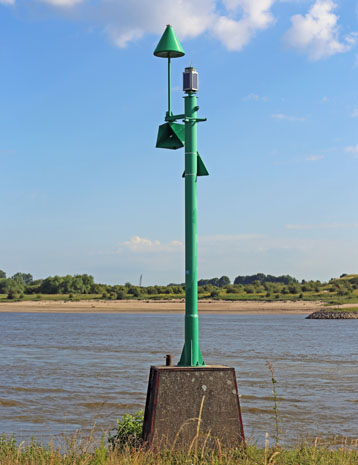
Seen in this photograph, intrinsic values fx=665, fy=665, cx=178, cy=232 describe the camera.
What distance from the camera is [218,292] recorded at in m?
114

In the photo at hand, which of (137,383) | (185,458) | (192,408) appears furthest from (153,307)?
(185,458)

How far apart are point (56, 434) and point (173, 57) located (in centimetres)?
840

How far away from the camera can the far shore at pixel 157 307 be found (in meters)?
95.2

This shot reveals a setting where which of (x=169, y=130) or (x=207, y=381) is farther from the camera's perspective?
(x=169, y=130)

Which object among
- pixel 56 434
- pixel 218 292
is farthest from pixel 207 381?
pixel 218 292

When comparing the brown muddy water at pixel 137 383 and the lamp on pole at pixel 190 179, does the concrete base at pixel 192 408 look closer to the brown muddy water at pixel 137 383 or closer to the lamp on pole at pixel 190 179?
the lamp on pole at pixel 190 179

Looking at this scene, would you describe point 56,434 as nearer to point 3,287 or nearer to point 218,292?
point 218,292

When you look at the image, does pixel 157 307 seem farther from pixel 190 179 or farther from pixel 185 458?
pixel 185 458

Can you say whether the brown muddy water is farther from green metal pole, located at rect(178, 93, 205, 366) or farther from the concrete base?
green metal pole, located at rect(178, 93, 205, 366)

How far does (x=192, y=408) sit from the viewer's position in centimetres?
898

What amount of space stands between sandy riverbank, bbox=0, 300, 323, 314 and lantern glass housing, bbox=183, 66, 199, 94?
83.6 m

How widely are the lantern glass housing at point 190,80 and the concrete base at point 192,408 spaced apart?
407 centimetres

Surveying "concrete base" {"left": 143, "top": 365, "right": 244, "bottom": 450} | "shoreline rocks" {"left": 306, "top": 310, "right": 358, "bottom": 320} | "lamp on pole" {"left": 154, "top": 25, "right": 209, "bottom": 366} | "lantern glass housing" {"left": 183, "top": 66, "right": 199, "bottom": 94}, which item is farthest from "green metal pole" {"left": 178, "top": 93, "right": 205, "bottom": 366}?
"shoreline rocks" {"left": 306, "top": 310, "right": 358, "bottom": 320}

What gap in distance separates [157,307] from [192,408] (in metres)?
92.2
